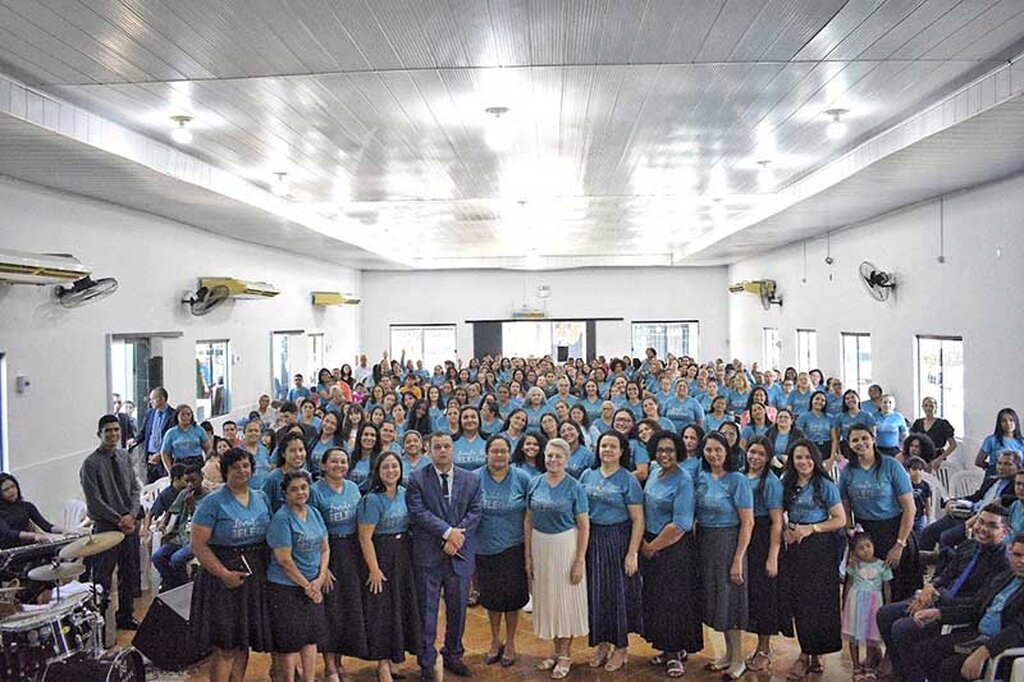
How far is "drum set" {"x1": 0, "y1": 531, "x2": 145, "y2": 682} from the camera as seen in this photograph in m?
4.70

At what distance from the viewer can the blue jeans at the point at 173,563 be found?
6.44m

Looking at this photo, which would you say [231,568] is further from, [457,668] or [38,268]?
[38,268]

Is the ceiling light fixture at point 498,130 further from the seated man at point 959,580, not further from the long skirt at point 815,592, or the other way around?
the seated man at point 959,580

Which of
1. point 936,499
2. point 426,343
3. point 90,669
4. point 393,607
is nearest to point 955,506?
point 936,499

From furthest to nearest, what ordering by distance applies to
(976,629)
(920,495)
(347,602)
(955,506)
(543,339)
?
(543,339) → (920,495) → (955,506) → (347,602) → (976,629)

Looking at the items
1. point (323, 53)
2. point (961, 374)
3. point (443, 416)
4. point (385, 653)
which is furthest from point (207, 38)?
point (961, 374)

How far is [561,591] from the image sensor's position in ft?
18.3

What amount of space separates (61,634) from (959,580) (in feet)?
16.6

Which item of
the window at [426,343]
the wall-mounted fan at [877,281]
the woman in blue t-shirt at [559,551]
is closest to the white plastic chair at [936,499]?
the woman in blue t-shirt at [559,551]

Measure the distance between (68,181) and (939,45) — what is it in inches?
308

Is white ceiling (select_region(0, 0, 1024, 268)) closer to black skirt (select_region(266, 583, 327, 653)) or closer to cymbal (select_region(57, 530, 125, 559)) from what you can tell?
cymbal (select_region(57, 530, 125, 559))

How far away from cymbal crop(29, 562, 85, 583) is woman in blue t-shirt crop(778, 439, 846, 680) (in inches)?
169

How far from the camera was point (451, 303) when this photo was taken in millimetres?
24516

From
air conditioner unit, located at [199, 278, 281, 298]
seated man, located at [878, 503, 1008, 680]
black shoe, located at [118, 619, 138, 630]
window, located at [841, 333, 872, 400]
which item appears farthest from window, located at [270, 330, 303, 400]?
seated man, located at [878, 503, 1008, 680]
